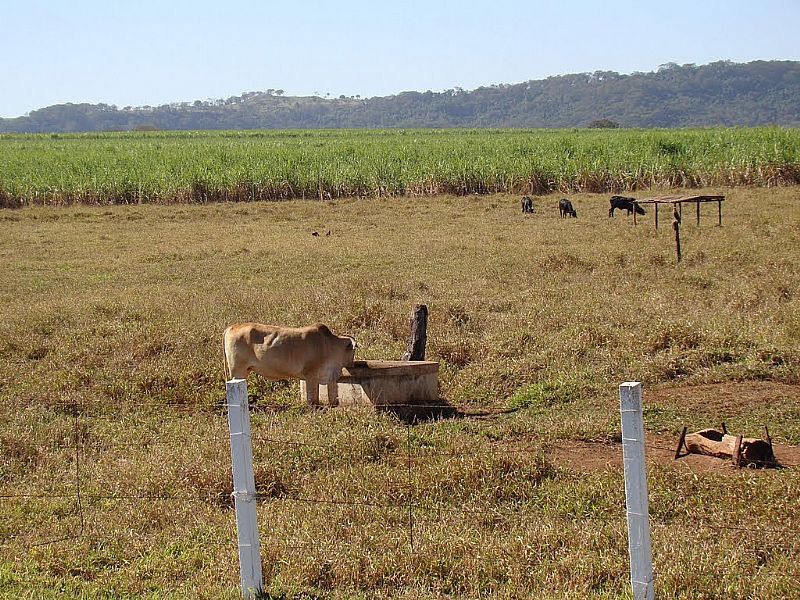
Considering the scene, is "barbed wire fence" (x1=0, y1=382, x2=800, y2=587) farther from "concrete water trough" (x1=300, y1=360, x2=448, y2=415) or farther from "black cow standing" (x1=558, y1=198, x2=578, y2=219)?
"black cow standing" (x1=558, y1=198, x2=578, y2=219)

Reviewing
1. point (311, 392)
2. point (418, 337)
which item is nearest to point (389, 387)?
point (311, 392)

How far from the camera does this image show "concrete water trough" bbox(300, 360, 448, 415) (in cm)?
869

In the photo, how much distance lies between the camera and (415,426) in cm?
805

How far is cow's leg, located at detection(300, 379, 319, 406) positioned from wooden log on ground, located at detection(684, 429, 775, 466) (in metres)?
3.29

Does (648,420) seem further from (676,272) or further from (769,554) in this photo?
(676,272)

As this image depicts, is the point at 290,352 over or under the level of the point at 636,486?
under

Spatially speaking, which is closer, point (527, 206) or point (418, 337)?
point (418, 337)

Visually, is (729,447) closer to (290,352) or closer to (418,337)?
(418,337)

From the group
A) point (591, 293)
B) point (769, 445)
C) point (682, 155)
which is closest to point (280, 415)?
point (769, 445)

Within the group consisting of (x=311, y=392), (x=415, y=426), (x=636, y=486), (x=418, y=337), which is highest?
(x=636, y=486)

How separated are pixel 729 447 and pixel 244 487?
380 cm

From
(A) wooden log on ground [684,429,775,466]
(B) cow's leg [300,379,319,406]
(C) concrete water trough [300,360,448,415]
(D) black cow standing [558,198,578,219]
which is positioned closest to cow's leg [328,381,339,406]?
(C) concrete water trough [300,360,448,415]

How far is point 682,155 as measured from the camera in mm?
31625

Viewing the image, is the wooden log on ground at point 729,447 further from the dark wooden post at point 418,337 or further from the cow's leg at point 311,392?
the cow's leg at point 311,392
